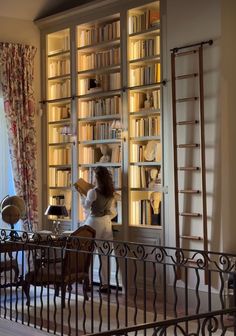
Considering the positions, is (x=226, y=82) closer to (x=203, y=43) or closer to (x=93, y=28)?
(x=203, y=43)

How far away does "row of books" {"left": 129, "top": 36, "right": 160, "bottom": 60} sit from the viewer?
8.08 metres

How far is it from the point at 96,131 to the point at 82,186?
85 cm

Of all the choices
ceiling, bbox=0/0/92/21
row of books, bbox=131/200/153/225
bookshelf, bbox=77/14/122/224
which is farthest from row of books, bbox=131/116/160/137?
ceiling, bbox=0/0/92/21

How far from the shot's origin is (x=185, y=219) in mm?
7332

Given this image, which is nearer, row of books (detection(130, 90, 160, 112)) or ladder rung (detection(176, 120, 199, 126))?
ladder rung (detection(176, 120, 199, 126))

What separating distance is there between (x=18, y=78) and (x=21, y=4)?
107 cm

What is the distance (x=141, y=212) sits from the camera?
26.8 ft

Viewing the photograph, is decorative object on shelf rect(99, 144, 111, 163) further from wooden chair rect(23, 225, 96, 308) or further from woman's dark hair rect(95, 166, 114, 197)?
wooden chair rect(23, 225, 96, 308)

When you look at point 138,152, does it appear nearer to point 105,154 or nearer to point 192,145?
point 105,154

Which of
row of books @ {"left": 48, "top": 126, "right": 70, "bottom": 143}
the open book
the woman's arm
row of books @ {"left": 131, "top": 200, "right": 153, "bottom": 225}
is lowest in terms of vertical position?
row of books @ {"left": 131, "top": 200, "right": 153, "bottom": 225}

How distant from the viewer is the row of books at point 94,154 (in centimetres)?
859

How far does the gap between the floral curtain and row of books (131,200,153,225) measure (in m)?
1.78

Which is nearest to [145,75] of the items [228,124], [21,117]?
[228,124]

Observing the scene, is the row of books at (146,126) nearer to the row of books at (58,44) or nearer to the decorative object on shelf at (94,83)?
the decorative object on shelf at (94,83)
